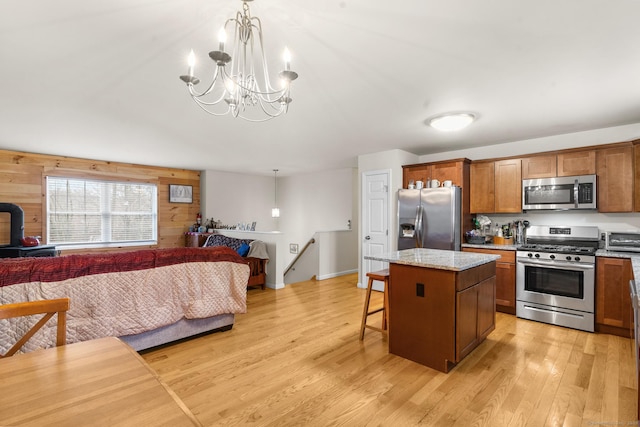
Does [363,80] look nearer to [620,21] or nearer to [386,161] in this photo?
[620,21]

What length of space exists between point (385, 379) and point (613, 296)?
2.76 meters

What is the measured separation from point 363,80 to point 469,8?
986 millimetres

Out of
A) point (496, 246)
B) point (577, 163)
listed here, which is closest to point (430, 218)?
point (496, 246)

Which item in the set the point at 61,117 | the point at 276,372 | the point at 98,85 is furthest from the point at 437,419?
the point at 61,117

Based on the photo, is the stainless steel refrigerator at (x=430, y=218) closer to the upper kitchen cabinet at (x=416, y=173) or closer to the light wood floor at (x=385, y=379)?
the upper kitchen cabinet at (x=416, y=173)

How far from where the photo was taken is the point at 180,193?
23.3ft

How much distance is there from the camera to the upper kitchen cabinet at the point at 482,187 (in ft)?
14.6

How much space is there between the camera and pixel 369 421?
6.33 ft

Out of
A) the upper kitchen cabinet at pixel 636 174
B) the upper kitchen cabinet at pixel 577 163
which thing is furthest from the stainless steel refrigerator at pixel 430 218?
the upper kitchen cabinet at pixel 636 174

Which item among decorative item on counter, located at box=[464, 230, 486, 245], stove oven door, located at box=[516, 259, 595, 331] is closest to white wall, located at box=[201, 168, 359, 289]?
decorative item on counter, located at box=[464, 230, 486, 245]

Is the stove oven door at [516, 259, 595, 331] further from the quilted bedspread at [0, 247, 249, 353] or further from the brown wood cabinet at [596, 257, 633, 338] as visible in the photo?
the quilted bedspread at [0, 247, 249, 353]

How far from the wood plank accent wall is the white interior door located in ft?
14.0

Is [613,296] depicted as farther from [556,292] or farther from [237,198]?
[237,198]

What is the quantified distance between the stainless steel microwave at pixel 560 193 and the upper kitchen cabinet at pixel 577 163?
67 millimetres
